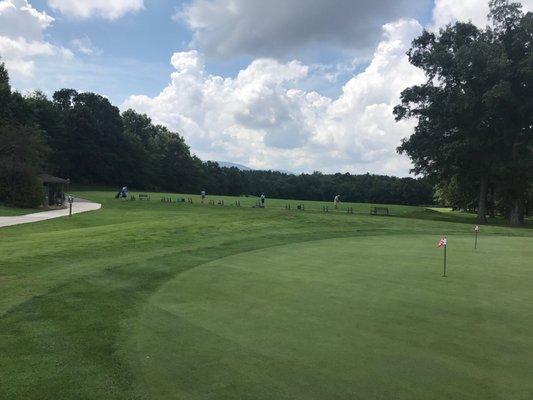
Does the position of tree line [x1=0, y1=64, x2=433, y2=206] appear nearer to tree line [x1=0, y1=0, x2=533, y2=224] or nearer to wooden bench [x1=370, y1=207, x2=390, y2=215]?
wooden bench [x1=370, y1=207, x2=390, y2=215]

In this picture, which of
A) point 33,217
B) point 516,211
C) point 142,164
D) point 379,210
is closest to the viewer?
point 33,217

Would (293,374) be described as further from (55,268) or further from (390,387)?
(55,268)

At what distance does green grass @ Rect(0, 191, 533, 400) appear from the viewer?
4.86 metres

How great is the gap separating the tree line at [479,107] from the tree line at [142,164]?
27838 mm

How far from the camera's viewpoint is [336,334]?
6465mm

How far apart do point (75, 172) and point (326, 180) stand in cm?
5498

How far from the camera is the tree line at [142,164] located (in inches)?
3469

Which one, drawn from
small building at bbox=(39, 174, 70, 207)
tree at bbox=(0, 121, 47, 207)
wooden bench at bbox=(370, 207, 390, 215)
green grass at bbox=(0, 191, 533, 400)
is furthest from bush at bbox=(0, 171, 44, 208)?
wooden bench at bbox=(370, 207, 390, 215)

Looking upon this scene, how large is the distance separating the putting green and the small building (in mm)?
37062

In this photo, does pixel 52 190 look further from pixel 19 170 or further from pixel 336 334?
pixel 336 334

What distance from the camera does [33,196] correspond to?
40531mm

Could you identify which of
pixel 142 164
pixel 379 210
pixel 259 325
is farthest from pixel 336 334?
pixel 142 164

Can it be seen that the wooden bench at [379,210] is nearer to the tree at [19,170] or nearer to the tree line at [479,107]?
the tree line at [479,107]

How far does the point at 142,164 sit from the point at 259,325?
95717 millimetres
